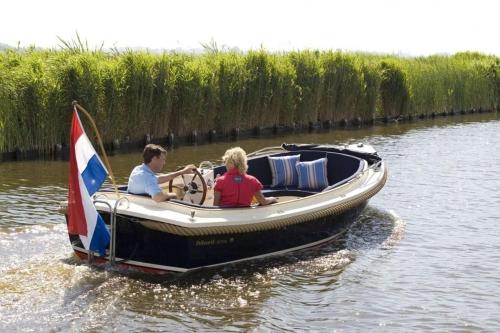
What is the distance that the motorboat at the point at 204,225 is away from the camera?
311 inches

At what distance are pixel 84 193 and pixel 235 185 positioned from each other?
6.42ft

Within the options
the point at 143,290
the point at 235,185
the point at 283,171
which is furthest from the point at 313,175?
the point at 143,290

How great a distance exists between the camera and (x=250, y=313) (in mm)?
7238

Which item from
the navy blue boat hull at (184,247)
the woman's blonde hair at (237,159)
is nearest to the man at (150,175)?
the navy blue boat hull at (184,247)

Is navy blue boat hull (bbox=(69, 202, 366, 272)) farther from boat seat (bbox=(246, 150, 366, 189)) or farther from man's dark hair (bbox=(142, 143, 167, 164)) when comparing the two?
boat seat (bbox=(246, 150, 366, 189))

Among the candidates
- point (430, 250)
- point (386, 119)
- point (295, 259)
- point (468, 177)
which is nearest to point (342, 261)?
point (295, 259)

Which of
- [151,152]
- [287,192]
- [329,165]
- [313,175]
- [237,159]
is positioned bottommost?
[287,192]

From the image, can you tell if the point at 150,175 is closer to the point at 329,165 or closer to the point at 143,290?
the point at 143,290

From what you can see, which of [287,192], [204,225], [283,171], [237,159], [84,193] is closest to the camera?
[84,193]

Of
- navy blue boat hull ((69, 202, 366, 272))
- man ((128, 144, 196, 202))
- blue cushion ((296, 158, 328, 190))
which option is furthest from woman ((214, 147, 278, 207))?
blue cushion ((296, 158, 328, 190))

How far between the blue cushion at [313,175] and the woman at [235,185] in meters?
2.76

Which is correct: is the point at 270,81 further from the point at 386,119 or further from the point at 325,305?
the point at 325,305

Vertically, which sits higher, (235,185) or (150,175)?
(150,175)

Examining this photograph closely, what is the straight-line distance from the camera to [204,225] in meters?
7.95
